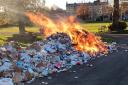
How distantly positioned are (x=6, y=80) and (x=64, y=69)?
4.62m

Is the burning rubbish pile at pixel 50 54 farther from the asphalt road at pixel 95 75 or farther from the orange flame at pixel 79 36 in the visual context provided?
the asphalt road at pixel 95 75

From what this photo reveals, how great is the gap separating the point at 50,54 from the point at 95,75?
452 centimetres

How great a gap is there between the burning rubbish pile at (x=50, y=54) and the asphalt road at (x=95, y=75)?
2.09ft

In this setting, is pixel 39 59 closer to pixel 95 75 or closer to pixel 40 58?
pixel 40 58

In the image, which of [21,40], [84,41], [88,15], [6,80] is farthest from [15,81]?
[88,15]

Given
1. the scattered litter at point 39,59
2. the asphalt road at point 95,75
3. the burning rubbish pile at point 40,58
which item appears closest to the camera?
the asphalt road at point 95,75

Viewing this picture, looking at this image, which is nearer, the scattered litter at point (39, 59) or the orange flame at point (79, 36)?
the scattered litter at point (39, 59)

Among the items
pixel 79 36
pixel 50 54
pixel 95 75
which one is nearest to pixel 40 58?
pixel 50 54

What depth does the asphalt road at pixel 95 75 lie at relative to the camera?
1513 centimetres

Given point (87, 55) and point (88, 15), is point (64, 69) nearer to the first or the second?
point (87, 55)

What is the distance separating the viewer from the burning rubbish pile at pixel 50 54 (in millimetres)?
16766

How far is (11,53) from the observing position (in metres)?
19.3

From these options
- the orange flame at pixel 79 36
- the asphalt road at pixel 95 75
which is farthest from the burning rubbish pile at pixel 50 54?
the asphalt road at pixel 95 75

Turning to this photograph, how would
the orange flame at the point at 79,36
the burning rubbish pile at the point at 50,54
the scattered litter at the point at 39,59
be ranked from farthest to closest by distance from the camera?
1. the orange flame at the point at 79,36
2. the burning rubbish pile at the point at 50,54
3. the scattered litter at the point at 39,59
